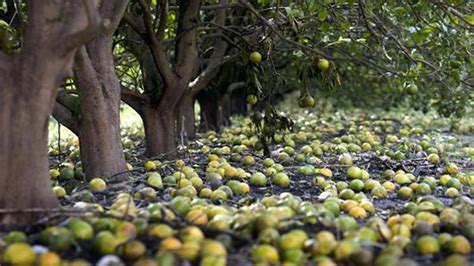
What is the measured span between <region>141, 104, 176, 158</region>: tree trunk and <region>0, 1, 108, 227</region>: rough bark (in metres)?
3.11

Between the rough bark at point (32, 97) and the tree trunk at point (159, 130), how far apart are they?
122 inches

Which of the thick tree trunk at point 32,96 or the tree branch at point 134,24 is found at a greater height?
the tree branch at point 134,24

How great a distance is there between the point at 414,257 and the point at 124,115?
1838 cm

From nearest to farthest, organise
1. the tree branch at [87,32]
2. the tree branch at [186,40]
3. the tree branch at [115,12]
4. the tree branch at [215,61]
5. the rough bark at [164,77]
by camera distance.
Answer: the tree branch at [87,32], the tree branch at [115,12], the rough bark at [164,77], the tree branch at [186,40], the tree branch at [215,61]

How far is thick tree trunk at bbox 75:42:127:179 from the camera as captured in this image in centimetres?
481

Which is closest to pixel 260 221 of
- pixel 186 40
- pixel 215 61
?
pixel 186 40

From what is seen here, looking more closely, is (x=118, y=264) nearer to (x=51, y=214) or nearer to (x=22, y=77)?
(x=51, y=214)

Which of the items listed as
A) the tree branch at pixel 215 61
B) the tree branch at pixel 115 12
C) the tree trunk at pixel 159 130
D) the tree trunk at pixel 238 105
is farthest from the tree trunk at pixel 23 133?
the tree trunk at pixel 238 105

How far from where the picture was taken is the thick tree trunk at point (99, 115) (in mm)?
4812

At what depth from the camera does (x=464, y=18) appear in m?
5.11

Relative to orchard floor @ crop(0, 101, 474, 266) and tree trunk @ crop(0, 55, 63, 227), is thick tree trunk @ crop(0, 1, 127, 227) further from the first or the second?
orchard floor @ crop(0, 101, 474, 266)

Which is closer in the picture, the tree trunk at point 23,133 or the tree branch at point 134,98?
the tree trunk at point 23,133

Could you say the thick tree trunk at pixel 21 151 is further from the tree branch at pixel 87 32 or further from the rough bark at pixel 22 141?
the tree branch at pixel 87 32

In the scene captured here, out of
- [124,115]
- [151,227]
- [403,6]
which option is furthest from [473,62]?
[124,115]
